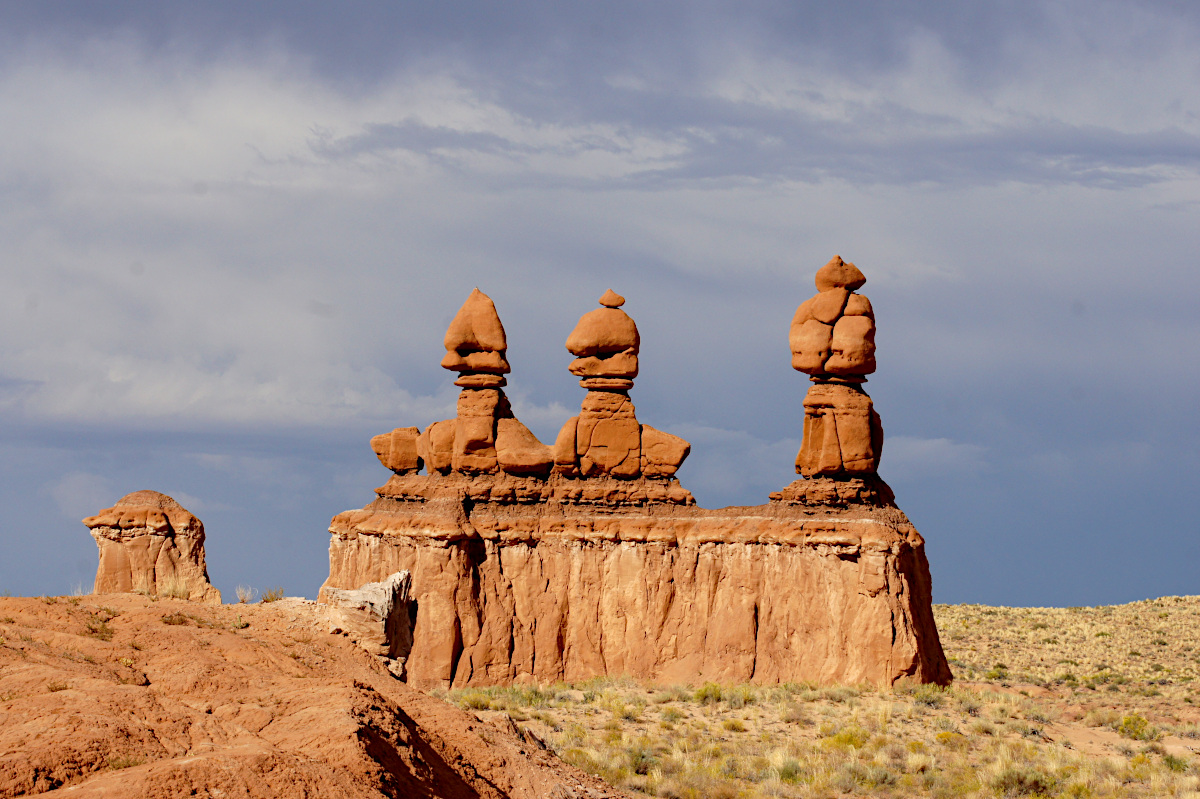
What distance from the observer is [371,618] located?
14852mm

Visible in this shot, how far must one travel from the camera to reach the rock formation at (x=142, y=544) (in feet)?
92.0

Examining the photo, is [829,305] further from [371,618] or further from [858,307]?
[371,618]

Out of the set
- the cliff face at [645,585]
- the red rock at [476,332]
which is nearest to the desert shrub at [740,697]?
the cliff face at [645,585]

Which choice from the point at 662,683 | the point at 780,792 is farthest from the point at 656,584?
the point at 780,792

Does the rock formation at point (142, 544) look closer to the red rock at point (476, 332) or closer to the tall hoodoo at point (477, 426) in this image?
the tall hoodoo at point (477, 426)

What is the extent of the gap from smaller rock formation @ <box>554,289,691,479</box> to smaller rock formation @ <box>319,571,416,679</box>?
59.3ft

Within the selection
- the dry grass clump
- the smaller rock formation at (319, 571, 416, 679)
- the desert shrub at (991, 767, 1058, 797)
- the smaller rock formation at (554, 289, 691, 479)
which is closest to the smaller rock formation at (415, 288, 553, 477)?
the smaller rock formation at (554, 289, 691, 479)

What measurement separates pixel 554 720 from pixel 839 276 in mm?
14054

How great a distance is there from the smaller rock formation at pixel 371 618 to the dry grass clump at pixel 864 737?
445 cm

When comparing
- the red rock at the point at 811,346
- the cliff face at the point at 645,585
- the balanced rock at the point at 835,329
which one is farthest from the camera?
the red rock at the point at 811,346

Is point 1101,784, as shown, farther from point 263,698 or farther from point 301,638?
point 263,698

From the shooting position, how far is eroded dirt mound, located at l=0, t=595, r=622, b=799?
8.12 meters

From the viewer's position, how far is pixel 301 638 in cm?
1410

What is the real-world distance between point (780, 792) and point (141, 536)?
15.9 meters
